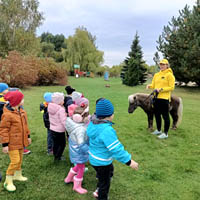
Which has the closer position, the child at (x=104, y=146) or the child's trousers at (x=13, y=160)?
the child at (x=104, y=146)

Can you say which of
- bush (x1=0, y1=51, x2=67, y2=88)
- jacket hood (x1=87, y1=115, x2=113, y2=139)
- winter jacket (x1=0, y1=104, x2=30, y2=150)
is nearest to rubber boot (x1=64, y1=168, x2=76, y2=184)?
winter jacket (x1=0, y1=104, x2=30, y2=150)

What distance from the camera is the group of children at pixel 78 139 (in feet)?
7.78

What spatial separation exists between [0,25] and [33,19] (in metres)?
5.13

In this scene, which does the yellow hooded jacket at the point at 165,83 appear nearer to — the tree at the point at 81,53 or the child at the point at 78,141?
the child at the point at 78,141

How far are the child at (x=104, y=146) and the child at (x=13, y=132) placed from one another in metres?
1.23

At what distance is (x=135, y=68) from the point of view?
25516mm

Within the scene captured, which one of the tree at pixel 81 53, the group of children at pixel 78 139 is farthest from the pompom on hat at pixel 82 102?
the tree at pixel 81 53

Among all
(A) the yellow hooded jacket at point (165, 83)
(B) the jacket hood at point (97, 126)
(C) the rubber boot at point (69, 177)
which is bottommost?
(C) the rubber boot at point (69, 177)

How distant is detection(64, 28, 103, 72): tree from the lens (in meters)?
39.8

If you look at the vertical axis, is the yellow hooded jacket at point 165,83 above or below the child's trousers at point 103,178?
above

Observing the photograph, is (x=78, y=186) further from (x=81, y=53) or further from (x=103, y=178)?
(x=81, y=53)

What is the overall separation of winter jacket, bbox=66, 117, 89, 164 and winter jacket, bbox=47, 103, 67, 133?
0.57 m

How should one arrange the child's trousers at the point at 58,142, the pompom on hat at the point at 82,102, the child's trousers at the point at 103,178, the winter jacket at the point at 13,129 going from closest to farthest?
the child's trousers at the point at 103,178 → the winter jacket at the point at 13,129 → the pompom on hat at the point at 82,102 → the child's trousers at the point at 58,142

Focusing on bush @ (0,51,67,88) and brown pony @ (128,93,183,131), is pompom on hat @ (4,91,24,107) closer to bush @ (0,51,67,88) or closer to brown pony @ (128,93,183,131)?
brown pony @ (128,93,183,131)
